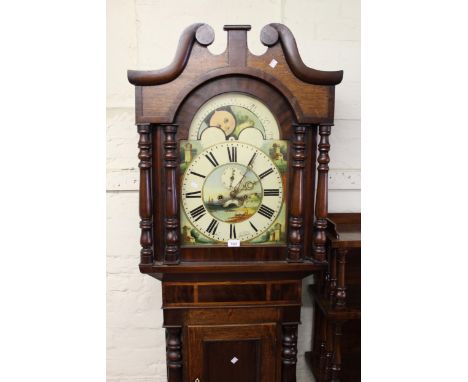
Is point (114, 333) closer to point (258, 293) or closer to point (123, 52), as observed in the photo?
point (258, 293)

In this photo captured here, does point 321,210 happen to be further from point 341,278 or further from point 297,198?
point 341,278

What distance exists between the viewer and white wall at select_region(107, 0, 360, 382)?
1.38 m

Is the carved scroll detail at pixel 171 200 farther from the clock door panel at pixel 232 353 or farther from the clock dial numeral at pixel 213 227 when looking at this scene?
the clock door panel at pixel 232 353

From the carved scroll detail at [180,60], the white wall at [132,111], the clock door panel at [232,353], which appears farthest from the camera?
the white wall at [132,111]

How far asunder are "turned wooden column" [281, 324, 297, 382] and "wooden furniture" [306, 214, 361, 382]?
5.6 inches

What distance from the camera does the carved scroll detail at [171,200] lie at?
1075 millimetres

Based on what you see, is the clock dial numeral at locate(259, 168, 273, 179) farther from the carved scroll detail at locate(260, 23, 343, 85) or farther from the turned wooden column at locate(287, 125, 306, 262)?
the carved scroll detail at locate(260, 23, 343, 85)

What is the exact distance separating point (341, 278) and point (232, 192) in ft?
1.57

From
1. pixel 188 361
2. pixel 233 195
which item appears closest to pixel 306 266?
pixel 233 195

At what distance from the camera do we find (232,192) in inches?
44.3

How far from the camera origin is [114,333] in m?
1.51

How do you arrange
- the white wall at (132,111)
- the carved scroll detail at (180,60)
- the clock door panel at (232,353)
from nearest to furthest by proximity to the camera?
the carved scroll detail at (180,60)
the clock door panel at (232,353)
the white wall at (132,111)

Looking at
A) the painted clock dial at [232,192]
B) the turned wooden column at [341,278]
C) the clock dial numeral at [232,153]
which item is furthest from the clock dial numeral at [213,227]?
the turned wooden column at [341,278]

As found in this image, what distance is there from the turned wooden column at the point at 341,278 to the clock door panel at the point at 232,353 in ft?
0.81
